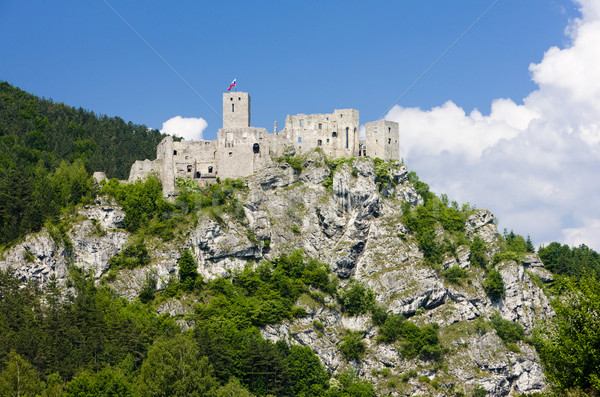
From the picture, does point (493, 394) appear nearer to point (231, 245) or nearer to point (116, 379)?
point (231, 245)

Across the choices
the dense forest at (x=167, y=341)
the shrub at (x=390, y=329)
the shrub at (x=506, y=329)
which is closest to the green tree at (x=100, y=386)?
the dense forest at (x=167, y=341)

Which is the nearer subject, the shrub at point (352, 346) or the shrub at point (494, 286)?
the shrub at point (352, 346)

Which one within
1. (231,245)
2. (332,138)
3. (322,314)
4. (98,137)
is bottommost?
(322,314)

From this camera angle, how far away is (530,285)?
93500mm

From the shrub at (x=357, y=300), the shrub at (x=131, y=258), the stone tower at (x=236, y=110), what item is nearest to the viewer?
the shrub at (x=131, y=258)

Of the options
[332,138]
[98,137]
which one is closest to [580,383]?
[332,138]

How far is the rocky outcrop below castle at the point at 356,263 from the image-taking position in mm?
82938

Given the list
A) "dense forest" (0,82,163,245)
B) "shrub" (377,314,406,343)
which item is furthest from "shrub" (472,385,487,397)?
"dense forest" (0,82,163,245)

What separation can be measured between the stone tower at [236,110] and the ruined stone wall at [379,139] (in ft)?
51.4

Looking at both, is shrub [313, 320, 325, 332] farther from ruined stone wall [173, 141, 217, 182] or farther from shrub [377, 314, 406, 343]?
ruined stone wall [173, 141, 217, 182]

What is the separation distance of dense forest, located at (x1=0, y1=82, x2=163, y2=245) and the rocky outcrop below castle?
10.6 ft

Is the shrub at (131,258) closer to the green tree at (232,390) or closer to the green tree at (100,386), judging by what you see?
the green tree at (232,390)

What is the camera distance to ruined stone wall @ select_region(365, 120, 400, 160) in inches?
3885

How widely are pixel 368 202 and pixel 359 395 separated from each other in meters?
25.4
